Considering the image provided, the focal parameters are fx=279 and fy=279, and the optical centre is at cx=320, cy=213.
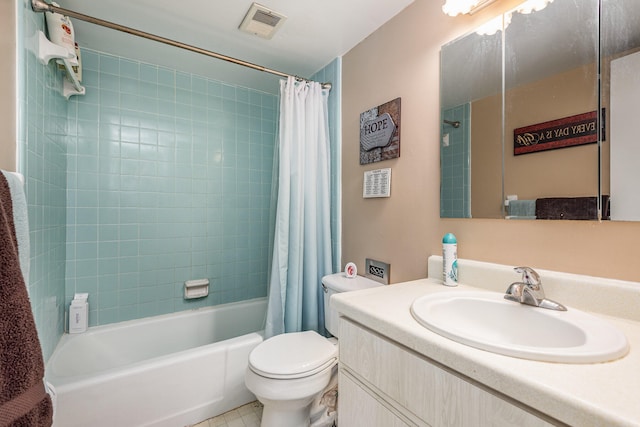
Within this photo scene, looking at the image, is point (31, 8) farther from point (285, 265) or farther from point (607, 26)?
point (607, 26)

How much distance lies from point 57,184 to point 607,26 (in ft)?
8.12

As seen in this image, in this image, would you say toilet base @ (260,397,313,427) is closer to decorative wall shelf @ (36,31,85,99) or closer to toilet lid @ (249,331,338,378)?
toilet lid @ (249,331,338,378)

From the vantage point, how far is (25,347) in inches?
24.8

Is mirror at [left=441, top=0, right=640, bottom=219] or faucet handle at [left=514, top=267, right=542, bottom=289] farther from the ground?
mirror at [left=441, top=0, right=640, bottom=219]

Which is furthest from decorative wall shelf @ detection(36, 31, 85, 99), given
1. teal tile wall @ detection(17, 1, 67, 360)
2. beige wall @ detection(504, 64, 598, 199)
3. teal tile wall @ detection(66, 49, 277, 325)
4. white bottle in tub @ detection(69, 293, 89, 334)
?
beige wall @ detection(504, 64, 598, 199)

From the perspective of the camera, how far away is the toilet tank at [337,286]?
1482 mm

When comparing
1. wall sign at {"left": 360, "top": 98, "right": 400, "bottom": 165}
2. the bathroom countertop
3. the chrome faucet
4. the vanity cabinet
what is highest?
wall sign at {"left": 360, "top": 98, "right": 400, "bottom": 165}

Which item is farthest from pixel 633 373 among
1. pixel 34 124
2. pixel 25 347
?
pixel 34 124

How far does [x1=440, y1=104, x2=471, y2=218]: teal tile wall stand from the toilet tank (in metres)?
0.56

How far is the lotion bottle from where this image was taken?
3.59ft

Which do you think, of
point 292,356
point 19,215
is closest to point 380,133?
point 292,356

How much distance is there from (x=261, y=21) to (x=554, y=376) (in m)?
1.79

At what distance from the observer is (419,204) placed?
4.41 feet

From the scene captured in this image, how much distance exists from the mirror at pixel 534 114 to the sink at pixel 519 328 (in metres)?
0.33
